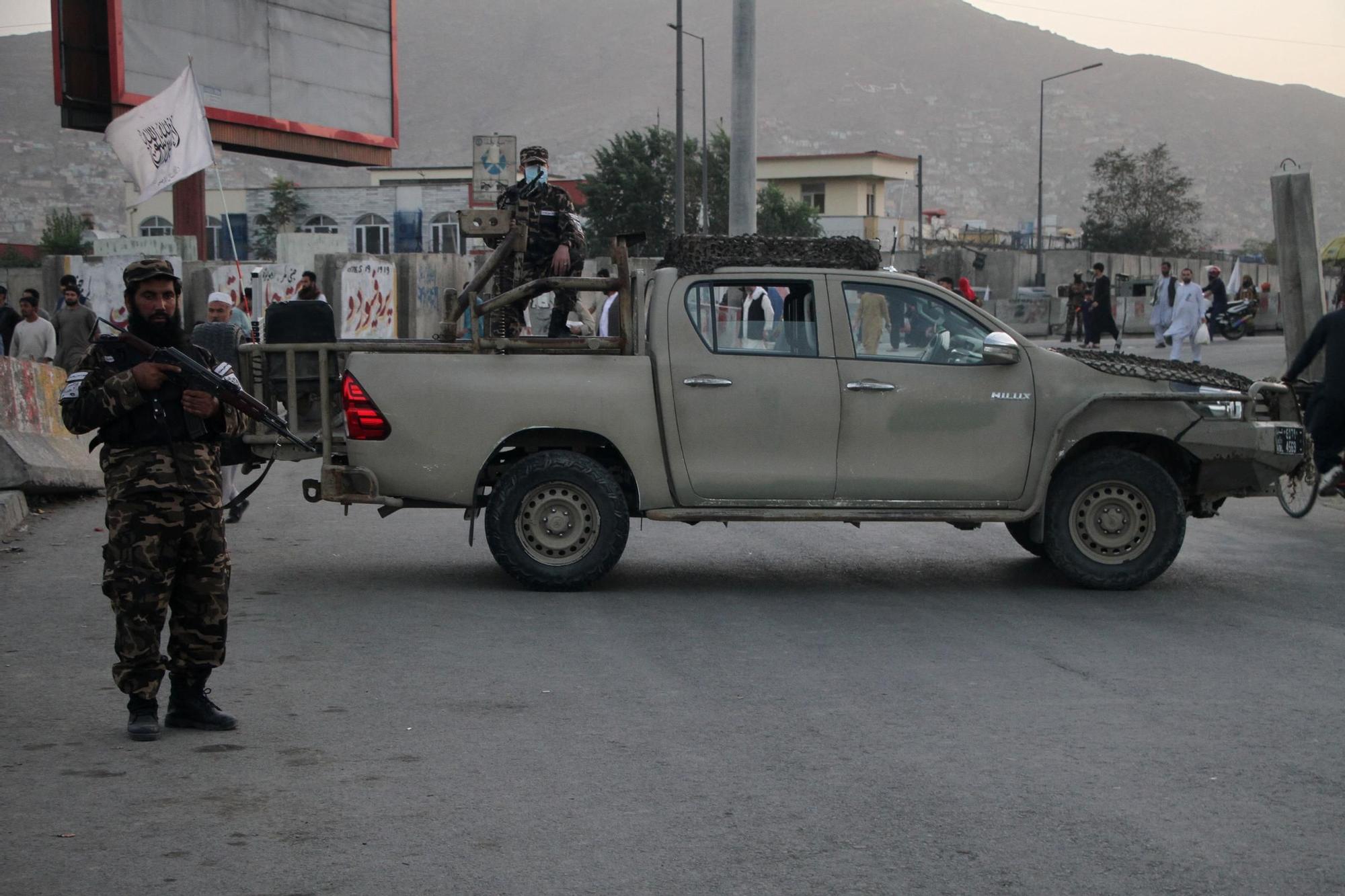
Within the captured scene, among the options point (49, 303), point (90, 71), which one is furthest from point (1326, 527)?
point (49, 303)

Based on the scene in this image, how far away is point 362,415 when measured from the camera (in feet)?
28.4

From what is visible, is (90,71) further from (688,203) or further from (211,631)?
(688,203)

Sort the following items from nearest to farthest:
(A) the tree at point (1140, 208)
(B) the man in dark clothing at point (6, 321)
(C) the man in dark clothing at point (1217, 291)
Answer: (B) the man in dark clothing at point (6, 321), (C) the man in dark clothing at point (1217, 291), (A) the tree at point (1140, 208)

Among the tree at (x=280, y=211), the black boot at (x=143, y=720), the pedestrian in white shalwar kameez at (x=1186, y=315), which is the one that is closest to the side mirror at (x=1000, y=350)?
the black boot at (x=143, y=720)

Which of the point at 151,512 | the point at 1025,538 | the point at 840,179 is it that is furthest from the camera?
the point at 840,179

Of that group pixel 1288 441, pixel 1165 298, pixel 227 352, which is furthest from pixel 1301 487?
pixel 1165 298

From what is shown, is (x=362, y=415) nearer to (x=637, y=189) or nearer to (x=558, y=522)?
(x=558, y=522)

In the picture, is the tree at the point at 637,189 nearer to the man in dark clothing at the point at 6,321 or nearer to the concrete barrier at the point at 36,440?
the man in dark clothing at the point at 6,321

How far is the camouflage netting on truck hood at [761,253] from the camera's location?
8891 mm

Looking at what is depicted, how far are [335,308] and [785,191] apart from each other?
59.0 metres

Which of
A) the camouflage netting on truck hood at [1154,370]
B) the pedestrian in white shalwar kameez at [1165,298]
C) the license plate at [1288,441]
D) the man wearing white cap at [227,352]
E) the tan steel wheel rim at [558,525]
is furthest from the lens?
the pedestrian in white shalwar kameez at [1165,298]

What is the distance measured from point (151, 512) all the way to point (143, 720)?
808 millimetres

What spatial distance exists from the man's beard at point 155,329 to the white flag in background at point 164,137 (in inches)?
504

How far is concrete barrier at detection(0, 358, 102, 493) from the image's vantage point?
1236cm
